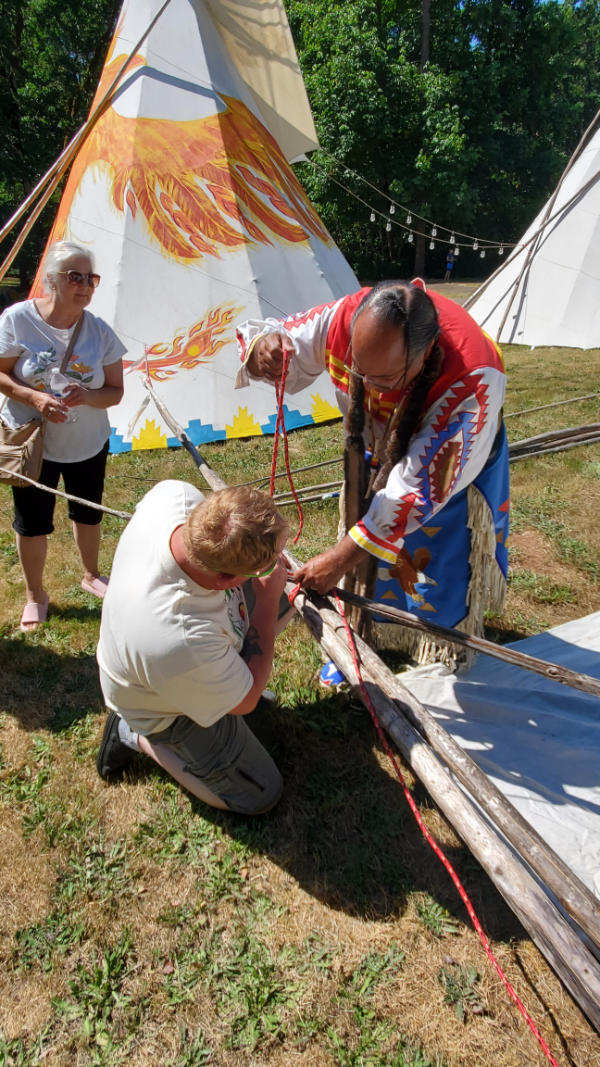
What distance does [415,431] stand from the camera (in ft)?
6.79

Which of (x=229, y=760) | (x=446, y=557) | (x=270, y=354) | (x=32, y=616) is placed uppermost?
(x=270, y=354)

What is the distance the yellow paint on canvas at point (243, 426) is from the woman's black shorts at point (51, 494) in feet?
7.77

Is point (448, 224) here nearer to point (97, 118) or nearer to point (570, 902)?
point (97, 118)

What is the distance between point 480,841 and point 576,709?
1.34 metres

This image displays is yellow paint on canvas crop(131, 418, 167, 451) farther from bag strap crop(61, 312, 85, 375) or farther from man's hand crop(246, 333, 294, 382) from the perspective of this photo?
man's hand crop(246, 333, 294, 382)

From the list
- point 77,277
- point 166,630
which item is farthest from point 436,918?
point 77,277

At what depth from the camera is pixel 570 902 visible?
147 centimetres

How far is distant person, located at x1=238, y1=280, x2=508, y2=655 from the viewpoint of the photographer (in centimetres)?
179

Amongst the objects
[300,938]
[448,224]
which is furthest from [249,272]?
[448,224]

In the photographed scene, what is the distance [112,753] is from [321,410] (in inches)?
163

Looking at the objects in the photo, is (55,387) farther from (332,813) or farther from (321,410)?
(321,410)

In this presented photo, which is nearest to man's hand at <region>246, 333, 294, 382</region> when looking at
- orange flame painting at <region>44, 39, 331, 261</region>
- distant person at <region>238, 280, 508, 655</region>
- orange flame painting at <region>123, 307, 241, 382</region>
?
distant person at <region>238, 280, 508, 655</region>

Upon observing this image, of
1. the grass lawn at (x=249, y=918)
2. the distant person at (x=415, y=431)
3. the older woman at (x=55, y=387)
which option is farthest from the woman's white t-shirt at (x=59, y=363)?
the grass lawn at (x=249, y=918)

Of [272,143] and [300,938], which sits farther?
[272,143]
